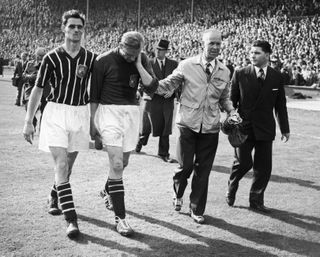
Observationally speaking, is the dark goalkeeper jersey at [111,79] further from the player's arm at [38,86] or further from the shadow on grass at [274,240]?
the shadow on grass at [274,240]

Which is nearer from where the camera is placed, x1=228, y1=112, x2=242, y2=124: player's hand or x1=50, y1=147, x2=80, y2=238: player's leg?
x1=50, y1=147, x2=80, y2=238: player's leg

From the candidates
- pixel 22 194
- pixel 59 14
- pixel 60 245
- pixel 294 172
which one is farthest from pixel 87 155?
pixel 59 14

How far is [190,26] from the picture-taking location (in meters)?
37.1

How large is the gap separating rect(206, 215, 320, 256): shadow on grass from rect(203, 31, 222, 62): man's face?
168cm

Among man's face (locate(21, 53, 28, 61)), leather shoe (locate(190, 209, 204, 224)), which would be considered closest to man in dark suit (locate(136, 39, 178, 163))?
leather shoe (locate(190, 209, 204, 224))

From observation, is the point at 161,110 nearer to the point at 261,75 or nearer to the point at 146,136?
the point at 146,136

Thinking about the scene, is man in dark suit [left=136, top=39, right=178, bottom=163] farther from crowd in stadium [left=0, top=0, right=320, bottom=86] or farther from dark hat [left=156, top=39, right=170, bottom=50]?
crowd in stadium [left=0, top=0, right=320, bottom=86]

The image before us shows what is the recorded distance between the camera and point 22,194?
559 centimetres

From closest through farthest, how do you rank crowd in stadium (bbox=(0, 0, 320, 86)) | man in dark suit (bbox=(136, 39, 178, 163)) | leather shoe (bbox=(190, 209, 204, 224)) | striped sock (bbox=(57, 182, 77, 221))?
striped sock (bbox=(57, 182, 77, 221)), leather shoe (bbox=(190, 209, 204, 224)), man in dark suit (bbox=(136, 39, 178, 163)), crowd in stadium (bbox=(0, 0, 320, 86))

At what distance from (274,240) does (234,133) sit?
1.15m

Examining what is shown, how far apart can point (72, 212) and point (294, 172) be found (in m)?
4.15

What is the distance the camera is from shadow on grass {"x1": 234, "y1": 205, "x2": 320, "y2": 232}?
4.90 meters

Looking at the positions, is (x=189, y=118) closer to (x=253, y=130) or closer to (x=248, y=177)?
(x=253, y=130)

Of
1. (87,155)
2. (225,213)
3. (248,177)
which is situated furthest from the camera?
(87,155)
